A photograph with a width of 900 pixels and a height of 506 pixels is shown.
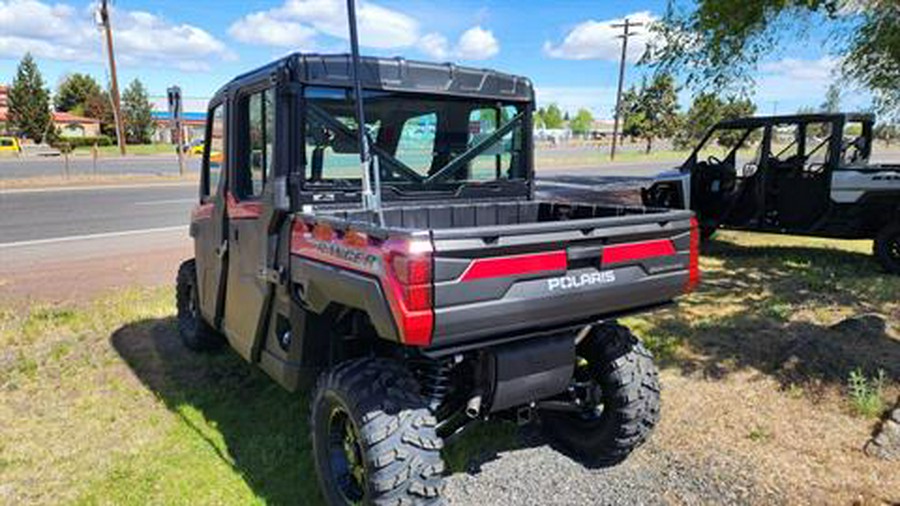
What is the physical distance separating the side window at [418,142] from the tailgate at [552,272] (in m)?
1.36

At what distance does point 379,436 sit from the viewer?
2939 millimetres

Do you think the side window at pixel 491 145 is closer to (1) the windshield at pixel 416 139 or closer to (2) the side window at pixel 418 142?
(1) the windshield at pixel 416 139

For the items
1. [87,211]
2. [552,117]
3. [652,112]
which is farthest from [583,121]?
Result: [87,211]

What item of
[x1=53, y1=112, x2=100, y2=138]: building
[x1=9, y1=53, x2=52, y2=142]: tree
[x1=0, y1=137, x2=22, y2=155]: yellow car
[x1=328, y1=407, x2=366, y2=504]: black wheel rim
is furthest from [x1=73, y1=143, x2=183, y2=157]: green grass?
[x1=328, y1=407, x2=366, y2=504]: black wheel rim

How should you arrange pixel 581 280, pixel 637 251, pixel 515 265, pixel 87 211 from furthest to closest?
pixel 87 211
pixel 637 251
pixel 581 280
pixel 515 265

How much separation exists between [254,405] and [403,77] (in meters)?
2.39

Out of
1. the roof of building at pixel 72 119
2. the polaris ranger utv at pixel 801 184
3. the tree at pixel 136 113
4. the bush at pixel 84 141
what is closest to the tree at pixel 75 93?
the roof of building at pixel 72 119

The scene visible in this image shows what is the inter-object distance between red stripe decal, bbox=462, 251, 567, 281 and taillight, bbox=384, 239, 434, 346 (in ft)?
0.59

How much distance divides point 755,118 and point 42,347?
8.99 meters

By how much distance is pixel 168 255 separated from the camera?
32.9 ft

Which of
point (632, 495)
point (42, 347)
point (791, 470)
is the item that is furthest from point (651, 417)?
point (42, 347)

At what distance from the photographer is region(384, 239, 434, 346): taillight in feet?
8.54

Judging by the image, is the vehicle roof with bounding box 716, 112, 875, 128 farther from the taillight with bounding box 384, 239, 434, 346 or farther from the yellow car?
the yellow car

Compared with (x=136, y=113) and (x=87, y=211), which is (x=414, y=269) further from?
(x=136, y=113)
